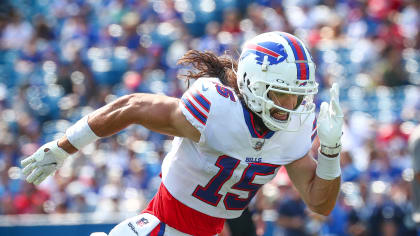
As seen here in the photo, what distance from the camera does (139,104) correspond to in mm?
3553

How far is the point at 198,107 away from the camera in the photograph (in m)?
3.44

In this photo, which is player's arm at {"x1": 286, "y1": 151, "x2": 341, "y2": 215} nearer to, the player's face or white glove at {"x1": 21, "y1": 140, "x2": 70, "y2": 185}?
the player's face

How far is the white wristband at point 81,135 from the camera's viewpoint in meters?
3.67

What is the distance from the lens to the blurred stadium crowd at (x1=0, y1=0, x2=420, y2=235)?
777 cm

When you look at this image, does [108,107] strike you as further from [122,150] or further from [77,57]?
[77,57]

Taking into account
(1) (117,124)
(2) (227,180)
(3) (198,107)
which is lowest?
(2) (227,180)

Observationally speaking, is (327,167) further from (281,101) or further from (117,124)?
(117,124)

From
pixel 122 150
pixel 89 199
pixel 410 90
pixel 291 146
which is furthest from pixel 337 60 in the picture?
pixel 291 146

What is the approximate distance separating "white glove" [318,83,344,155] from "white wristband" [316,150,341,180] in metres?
0.03

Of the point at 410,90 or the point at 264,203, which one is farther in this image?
the point at 410,90

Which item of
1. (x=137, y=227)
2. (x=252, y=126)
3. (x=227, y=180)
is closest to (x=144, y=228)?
(x=137, y=227)

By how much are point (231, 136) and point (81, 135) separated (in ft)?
2.49

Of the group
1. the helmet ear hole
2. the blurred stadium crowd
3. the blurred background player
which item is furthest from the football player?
the blurred stadium crowd

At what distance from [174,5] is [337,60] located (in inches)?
135
